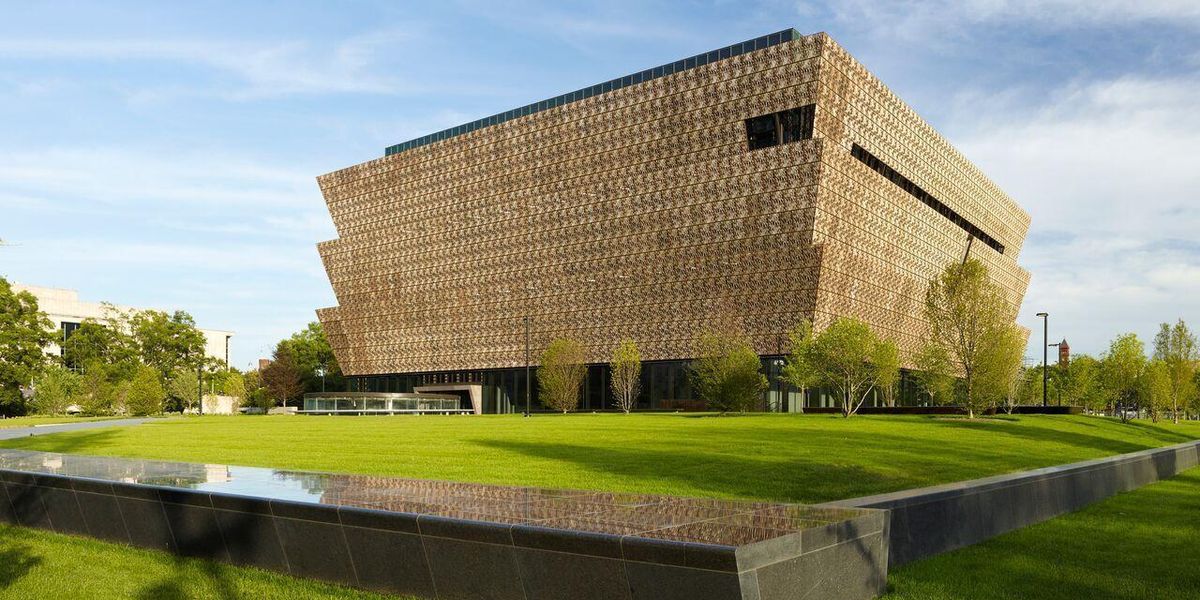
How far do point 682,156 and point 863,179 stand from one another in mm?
14169

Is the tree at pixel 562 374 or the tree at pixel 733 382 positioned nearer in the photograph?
the tree at pixel 733 382

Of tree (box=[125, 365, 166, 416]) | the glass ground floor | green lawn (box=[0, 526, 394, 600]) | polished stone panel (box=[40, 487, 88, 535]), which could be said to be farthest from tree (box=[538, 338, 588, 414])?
green lawn (box=[0, 526, 394, 600])

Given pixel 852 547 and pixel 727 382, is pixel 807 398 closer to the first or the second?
pixel 727 382

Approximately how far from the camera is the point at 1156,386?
6419 cm

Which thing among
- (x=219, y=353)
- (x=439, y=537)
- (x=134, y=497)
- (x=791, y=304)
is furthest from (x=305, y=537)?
(x=219, y=353)

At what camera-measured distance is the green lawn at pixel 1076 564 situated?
27.8 ft

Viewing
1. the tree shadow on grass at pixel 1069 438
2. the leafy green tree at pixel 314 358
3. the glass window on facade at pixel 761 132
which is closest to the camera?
the tree shadow on grass at pixel 1069 438

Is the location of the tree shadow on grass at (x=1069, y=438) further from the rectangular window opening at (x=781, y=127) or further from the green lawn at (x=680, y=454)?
the rectangular window opening at (x=781, y=127)

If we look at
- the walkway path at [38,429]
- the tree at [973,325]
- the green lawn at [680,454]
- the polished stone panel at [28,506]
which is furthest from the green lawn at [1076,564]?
the walkway path at [38,429]

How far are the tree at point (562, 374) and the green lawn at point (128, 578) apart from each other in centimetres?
6201

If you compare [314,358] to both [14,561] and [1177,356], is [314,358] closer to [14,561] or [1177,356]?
[1177,356]

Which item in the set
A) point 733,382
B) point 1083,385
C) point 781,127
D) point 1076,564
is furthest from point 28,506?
point 1083,385

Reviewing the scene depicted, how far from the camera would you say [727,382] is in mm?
52062

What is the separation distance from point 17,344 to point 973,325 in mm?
75420
